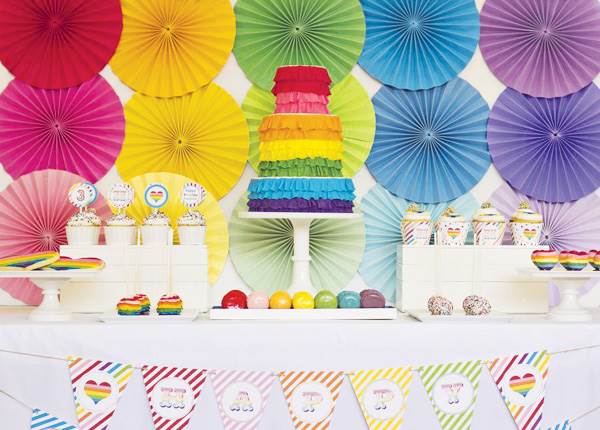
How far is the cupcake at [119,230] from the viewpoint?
2.73 m

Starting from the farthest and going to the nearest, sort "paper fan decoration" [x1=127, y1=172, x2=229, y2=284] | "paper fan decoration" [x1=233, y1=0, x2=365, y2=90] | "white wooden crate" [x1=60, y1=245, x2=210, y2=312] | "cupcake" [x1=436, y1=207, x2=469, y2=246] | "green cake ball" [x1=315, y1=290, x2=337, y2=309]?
"paper fan decoration" [x1=233, y1=0, x2=365, y2=90] → "paper fan decoration" [x1=127, y1=172, x2=229, y2=284] → "cupcake" [x1=436, y1=207, x2=469, y2=246] → "white wooden crate" [x1=60, y1=245, x2=210, y2=312] → "green cake ball" [x1=315, y1=290, x2=337, y2=309]

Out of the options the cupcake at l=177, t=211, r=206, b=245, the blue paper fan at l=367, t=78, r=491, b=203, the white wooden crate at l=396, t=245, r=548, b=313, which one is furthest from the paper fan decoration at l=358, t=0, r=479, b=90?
the cupcake at l=177, t=211, r=206, b=245

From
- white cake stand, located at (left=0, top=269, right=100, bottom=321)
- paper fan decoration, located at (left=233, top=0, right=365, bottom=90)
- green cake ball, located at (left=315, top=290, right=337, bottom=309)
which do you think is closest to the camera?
white cake stand, located at (left=0, top=269, right=100, bottom=321)

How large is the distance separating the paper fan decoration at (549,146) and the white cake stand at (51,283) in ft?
5.15

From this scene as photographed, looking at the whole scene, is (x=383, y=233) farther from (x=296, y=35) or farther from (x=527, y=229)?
(x=296, y=35)

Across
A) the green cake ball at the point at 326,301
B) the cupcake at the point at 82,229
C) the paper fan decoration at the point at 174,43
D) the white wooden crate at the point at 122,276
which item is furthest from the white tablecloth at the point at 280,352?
the paper fan decoration at the point at 174,43

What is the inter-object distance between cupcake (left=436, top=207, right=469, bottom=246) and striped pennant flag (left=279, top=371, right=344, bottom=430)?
29.2 inches

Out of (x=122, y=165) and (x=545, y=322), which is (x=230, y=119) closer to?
(x=122, y=165)

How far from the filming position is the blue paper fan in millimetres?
3062

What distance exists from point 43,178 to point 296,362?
4.04ft

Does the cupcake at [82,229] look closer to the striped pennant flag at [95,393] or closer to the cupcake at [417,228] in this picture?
the striped pennant flag at [95,393]

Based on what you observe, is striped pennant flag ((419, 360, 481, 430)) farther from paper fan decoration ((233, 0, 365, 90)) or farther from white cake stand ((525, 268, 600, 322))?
paper fan decoration ((233, 0, 365, 90))

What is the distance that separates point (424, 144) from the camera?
10.0 ft

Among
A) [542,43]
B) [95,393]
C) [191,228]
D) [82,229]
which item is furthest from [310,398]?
[542,43]
